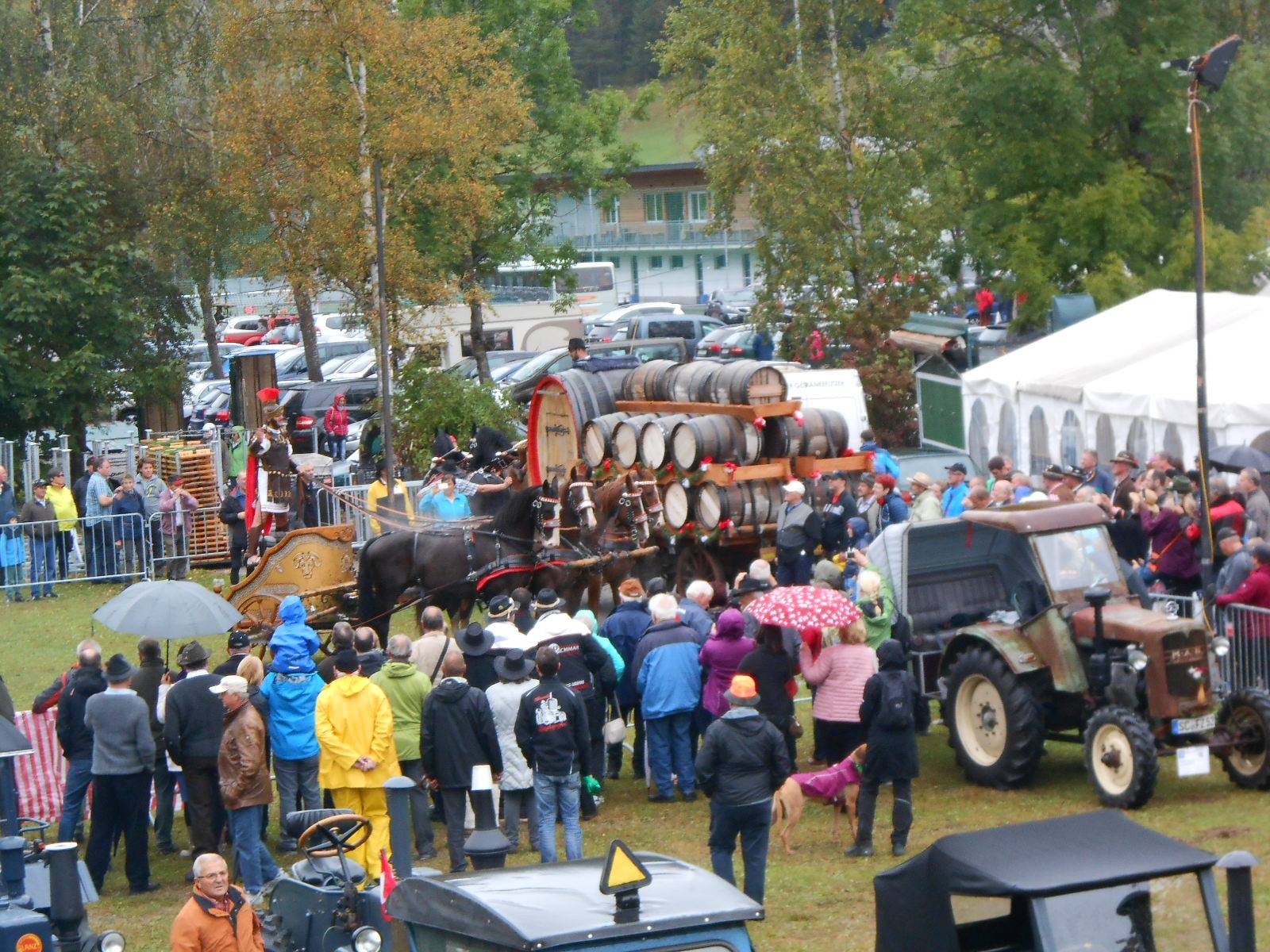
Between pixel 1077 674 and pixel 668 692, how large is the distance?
2.82m

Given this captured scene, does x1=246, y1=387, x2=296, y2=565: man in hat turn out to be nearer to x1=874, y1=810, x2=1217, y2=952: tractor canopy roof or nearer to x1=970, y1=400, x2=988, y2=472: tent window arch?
x1=970, y1=400, x2=988, y2=472: tent window arch

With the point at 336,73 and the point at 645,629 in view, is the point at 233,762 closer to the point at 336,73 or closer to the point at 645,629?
the point at 645,629

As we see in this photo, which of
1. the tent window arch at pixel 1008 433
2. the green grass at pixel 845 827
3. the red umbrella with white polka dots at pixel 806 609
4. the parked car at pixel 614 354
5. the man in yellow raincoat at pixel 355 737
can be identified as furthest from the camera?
the parked car at pixel 614 354

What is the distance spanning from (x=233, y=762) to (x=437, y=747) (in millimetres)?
1263

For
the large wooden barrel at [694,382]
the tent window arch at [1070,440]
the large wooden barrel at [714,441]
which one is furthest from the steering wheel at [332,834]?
the tent window arch at [1070,440]

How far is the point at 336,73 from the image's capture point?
28391 mm

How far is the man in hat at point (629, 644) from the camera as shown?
12977 mm

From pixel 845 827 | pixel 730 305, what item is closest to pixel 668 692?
pixel 845 827

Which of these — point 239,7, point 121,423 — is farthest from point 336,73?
point 121,423

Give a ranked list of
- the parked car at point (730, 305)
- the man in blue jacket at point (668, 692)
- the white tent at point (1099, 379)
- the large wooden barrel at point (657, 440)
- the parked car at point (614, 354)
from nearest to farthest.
Result: 1. the man in blue jacket at point (668, 692)
2. the large wooden barrel at point (657, 440)
3. the white tent at point (1099, 379)
4. the parked car at point (614, 354)
5. the parked car at point (730, 305)

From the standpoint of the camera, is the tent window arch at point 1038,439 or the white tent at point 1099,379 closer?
the white tent at point 1099,379

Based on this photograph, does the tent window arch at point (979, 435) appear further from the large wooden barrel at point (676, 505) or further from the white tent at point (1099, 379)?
the large wooden barrel at point (676, 505)

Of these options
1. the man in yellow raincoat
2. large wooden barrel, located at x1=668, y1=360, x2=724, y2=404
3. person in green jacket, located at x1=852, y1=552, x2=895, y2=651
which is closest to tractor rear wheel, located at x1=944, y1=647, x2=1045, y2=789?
person in green jacket, located at x1=852, y1=552, x2=895, y2=651

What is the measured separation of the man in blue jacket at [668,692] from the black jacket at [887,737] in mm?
1835
